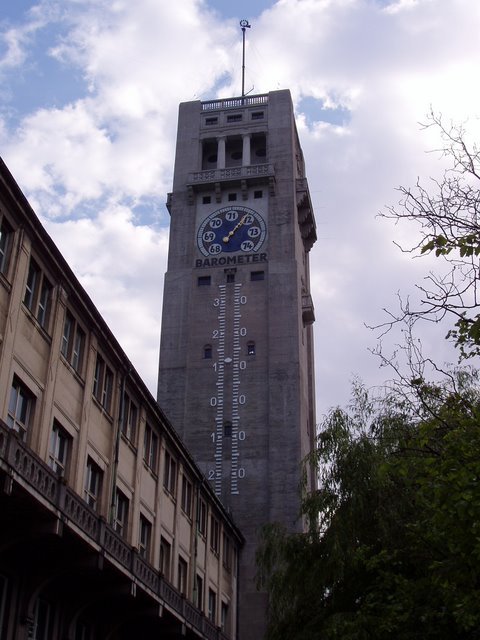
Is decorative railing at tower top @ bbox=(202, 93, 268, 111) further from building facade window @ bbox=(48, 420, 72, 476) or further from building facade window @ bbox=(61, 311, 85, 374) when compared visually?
building facade window @ bbox=(48, 420, 72, 476)

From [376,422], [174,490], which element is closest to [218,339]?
[174,490]

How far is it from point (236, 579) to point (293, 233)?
92.3 feet

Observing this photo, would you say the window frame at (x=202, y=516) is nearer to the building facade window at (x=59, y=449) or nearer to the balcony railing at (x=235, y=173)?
the building facade window at (x=59, y=449)

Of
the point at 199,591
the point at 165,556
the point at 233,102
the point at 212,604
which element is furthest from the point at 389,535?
the point at 233,102

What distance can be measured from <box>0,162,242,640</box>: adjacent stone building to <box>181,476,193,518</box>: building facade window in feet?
9.02

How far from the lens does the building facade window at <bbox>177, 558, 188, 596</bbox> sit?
4046cm

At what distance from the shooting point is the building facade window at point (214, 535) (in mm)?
47963

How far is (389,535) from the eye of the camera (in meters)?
24.5

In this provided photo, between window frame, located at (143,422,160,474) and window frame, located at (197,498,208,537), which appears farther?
window frame, located at (197,498,208,537)

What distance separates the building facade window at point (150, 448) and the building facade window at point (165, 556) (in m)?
3.38

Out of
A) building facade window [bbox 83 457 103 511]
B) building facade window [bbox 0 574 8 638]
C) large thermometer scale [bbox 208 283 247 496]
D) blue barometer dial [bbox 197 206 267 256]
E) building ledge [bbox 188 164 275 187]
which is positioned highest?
building ledge [bbox 188 164 275 187]

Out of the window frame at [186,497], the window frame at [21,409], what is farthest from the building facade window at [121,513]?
the window frame at [186,497]

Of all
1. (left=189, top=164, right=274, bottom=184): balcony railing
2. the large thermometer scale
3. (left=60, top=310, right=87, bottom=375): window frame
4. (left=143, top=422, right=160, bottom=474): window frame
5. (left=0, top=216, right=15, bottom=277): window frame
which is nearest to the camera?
(left=0, top=216, right=15, bottom=277): window frame

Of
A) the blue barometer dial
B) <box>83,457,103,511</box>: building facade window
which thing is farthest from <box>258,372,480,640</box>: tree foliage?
the blue barometer dial
